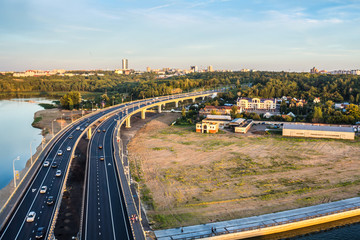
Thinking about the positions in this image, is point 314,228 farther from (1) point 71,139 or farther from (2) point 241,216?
(1) point 71,139

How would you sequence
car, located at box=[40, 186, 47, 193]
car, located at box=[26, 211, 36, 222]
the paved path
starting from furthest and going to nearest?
car, located at box=[40, 186, 47, 193], the paved path, car, located at box=[26, 211, 36, 222]

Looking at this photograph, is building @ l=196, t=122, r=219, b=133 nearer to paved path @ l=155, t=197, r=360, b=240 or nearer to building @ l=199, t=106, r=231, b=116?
building @ l=199, t=106, r=231, b=116

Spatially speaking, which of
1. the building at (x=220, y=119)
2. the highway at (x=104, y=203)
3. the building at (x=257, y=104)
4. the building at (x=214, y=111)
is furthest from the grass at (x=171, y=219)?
the building at (x=257, y=104)

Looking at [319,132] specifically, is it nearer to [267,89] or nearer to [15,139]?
[267,89]

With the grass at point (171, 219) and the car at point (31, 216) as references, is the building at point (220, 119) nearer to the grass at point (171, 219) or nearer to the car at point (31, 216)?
the grass at point (171, 219)

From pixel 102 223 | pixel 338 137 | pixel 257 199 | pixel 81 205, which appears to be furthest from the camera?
pixel 338 137

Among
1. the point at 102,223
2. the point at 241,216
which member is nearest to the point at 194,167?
the point at 241,216

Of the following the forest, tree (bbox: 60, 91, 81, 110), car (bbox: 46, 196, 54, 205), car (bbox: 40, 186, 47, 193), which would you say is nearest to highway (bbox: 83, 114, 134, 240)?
car (bbox: 46, 196, 54, 205)
